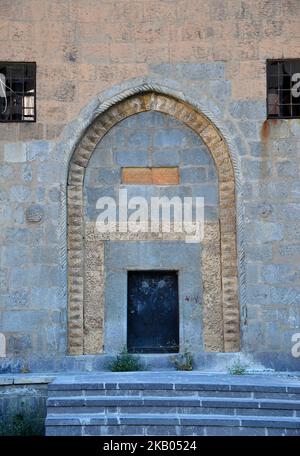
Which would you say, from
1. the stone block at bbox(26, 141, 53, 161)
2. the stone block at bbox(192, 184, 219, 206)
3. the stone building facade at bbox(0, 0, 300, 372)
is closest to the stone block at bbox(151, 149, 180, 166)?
the stone building facade at bbox(0, 0, 300, 372)

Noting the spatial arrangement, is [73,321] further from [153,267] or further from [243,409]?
[243,409]

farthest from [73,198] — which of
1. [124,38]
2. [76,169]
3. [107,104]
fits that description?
[124,38]

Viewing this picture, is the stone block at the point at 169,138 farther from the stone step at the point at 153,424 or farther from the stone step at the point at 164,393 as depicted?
the stone step at the point at 153,424

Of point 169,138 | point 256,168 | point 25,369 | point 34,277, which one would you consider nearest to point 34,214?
point 34,277

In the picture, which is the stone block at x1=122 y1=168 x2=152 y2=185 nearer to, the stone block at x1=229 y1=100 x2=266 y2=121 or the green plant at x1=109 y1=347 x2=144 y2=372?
the stone block at x1=229 y1=100 x2=266 y2=121

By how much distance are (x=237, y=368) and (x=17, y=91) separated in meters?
5.04

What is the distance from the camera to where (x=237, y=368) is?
1101cm

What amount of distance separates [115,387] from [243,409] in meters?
1.57

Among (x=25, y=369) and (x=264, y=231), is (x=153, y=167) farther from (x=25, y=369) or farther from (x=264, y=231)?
(x=25, y=369)

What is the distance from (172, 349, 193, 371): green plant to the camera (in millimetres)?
11109

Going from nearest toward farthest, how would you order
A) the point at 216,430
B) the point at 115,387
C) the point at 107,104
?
the point at 216,430 → the point at 115,387 → the point at 107,104

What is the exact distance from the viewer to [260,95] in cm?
1148

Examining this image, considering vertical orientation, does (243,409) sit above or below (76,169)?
below

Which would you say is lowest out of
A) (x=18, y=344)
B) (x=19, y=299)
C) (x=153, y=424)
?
(x=153, y=424)
